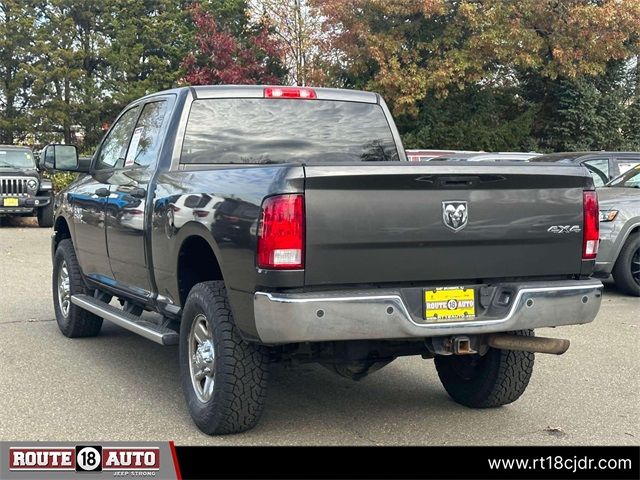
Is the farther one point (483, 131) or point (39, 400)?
point (483, 131)

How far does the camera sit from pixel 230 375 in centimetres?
463

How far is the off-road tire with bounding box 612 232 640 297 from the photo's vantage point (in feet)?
32.9

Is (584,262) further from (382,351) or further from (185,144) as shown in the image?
(185,144)

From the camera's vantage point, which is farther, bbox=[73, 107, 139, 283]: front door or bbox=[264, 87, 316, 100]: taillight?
bbox=[73, 107, 139, 283]: front door

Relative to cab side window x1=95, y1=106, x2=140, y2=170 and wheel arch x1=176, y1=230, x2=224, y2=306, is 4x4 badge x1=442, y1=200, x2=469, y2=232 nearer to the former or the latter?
wheel arch x1=176, y1=230, x2=224, y2=306

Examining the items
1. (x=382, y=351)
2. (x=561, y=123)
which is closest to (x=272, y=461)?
(x=382, y=351)

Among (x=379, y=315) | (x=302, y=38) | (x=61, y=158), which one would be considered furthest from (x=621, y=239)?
(x=302, y=38)

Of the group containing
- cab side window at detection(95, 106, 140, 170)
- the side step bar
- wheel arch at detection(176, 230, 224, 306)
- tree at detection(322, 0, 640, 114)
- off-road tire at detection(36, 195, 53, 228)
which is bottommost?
off-road tire at detection(36, 195, 53, 228)

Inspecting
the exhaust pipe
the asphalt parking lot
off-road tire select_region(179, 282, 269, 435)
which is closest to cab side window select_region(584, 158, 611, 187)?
the asphalt parking lot

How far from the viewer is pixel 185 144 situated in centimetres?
579

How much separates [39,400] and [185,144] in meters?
1.94

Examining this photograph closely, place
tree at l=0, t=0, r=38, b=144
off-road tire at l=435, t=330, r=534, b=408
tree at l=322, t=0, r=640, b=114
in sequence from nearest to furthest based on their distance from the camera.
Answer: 1. off-road tire at l=435, t=330, r=534, b=408
2. tree at l=322, t=0, r=640, b=114
3. tree at l=0, t=0, r=38, b=144

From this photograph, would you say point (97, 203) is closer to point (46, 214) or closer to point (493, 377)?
point (493, 377)

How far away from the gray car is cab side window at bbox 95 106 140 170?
5.69 metres
